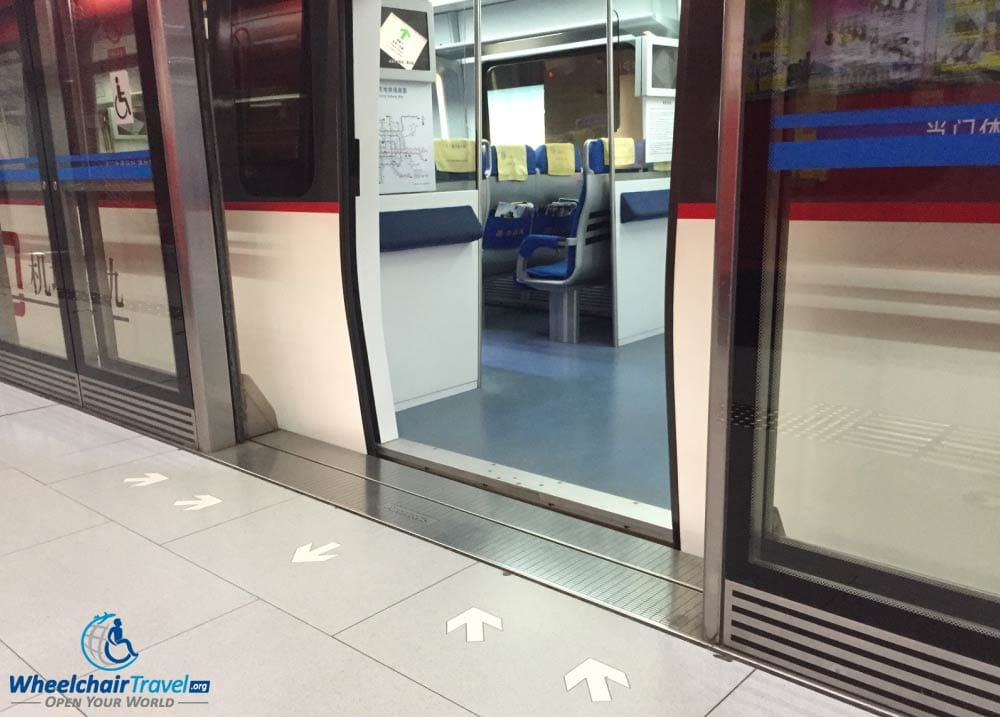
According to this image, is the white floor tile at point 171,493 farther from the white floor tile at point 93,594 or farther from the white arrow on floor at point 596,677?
the white arrow on floor at point 596,677

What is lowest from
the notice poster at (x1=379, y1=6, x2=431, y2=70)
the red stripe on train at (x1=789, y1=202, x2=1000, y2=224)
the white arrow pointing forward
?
the white arrow pointing forward

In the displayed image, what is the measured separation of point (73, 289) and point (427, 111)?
79.2 inches

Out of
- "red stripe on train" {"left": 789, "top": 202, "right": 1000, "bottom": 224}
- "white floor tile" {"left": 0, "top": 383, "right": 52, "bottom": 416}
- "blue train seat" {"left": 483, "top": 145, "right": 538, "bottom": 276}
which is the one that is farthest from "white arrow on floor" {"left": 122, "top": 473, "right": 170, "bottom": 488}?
→ "blue train seat" {"left": 483, "top": 145, "right": 538, "bottom": 276}

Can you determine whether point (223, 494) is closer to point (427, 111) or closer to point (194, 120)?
point (194, 120)

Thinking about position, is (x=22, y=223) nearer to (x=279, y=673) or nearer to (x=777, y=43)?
(x=279, y=673)

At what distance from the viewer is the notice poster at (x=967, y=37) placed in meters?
1.53

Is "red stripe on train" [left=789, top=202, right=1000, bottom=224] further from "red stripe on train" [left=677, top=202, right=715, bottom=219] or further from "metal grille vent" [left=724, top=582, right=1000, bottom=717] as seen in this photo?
"metal grille vent" [left=724, top=582, right=1000, bottom=717]

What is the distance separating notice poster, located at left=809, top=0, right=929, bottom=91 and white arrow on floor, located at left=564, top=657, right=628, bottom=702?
1381mm

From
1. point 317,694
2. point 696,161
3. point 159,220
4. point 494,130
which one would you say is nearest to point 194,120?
point 159,220

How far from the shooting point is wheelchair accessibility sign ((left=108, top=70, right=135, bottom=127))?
354 cm

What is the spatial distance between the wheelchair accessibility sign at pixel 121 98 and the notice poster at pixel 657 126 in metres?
3.60

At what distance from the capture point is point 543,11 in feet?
24.7

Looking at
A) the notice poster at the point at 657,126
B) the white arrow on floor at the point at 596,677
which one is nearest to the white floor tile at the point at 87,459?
the white arrow on floor at the point at 596,677

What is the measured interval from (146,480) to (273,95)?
164 centimetres
